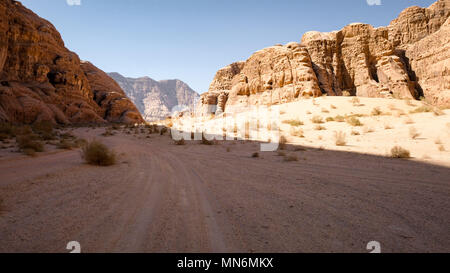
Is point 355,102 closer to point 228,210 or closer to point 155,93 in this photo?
point 228,210

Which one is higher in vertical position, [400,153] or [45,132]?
[45,132]

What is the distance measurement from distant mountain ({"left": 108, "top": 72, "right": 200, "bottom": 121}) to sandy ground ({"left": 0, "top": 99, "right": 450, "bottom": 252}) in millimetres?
129806

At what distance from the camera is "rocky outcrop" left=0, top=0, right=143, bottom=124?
22689 mm

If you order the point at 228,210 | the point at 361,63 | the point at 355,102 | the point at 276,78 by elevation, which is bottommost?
the point at 228,210

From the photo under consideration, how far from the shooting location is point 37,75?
90.1ft

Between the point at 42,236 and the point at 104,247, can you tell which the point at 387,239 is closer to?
the point at 104,247

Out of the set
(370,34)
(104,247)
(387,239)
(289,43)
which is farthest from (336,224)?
(370,34)

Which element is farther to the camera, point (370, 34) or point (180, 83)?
point (180, 83)

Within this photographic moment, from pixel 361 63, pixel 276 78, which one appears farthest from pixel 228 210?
pixel 361 63

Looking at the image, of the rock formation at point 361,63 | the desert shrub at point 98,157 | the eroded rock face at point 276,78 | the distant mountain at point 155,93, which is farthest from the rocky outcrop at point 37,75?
the distant mountain at point 155,93

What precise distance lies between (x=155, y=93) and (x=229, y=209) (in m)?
159

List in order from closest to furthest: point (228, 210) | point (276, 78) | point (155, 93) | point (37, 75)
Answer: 1. point (228, 210)
2. point (37, 75)
3. point (276, 78)
4. point (155, 93)
